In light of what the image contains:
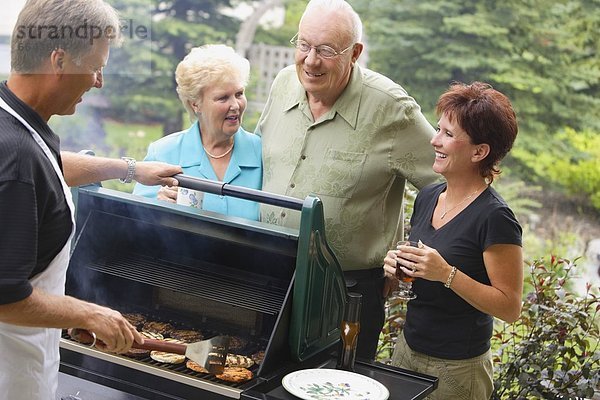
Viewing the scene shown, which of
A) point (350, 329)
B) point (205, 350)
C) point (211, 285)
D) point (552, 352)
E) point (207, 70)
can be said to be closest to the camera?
point (205, 350)

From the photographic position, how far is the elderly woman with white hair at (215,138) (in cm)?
317

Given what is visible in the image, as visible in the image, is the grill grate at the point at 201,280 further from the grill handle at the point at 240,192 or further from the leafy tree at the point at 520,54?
the leafy tree at the point at 520,54

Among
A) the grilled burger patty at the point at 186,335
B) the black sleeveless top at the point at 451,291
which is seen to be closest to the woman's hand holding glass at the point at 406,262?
the black sleeveless top at the point at 451,291

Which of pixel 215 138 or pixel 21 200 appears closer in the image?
pixel 21 200

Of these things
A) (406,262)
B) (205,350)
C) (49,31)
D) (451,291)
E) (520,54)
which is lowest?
(205,350)

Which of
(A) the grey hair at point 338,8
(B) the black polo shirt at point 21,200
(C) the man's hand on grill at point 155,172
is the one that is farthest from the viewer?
(A) the grey hair at point 338,8

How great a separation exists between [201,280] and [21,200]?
106 centimetres

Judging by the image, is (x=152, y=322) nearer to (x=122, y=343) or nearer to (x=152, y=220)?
(x=152, y=220)

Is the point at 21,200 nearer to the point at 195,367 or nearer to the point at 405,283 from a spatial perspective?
the point at 195,367

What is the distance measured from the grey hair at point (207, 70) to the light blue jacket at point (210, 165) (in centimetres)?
16

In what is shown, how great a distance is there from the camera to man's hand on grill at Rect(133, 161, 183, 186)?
9.14 ft

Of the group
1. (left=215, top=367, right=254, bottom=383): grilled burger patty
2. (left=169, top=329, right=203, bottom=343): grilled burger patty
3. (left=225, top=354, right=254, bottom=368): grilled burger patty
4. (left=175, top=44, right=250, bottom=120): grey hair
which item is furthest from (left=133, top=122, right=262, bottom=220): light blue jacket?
(left=215, top=367, right=254, bottom=383): grilled burger patty

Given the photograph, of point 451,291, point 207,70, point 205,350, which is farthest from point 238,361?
point 207,70

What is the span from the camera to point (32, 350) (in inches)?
82.7
